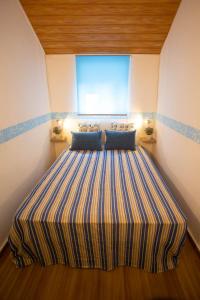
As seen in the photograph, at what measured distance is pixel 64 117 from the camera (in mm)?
3191

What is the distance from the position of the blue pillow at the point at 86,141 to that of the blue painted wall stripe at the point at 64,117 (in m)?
0.54

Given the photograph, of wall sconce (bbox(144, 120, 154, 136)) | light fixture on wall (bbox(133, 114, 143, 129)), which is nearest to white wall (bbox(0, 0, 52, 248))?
light fixture on wall (bbox(133, 114, 143, 129))

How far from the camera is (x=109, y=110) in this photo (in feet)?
10.3

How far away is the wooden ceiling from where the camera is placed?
6.69 feet

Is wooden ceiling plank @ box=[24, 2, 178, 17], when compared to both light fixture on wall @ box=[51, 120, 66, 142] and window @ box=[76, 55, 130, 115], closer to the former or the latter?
window @ box=[76, 55, 130, 115]

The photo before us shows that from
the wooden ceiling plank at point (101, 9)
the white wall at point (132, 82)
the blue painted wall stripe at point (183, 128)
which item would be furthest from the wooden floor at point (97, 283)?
the wooden ceiling plank at point (101, 9)

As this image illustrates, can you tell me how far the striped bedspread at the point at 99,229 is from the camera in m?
1.33

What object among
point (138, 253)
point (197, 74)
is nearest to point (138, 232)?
point (138, 253)

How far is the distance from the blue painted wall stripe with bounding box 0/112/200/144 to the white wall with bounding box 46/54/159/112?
0.10 m

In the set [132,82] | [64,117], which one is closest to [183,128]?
[132,82]

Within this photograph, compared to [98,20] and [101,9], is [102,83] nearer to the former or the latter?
[98,20]

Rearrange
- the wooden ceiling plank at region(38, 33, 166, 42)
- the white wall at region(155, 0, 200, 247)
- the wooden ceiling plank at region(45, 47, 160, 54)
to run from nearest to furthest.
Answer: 1. the white wall at region(155, 0, 200, 247)
2. the wooden ceiling plank at region(38, 33, 166, 42)
3. the wooden ceiling plank at region(45, 47, 160, 54)

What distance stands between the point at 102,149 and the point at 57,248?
5.44 ft

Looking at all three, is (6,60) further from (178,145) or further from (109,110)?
(178,145)
